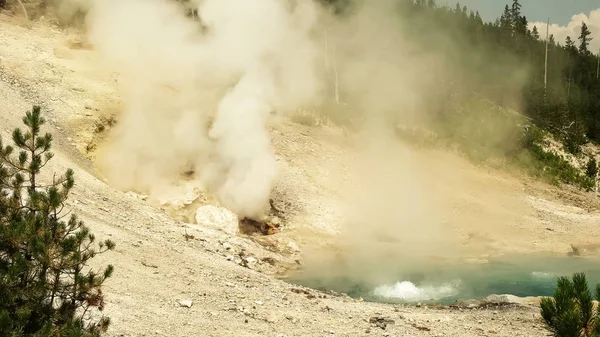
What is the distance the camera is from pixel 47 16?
28172mm

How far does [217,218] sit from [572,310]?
15813mm

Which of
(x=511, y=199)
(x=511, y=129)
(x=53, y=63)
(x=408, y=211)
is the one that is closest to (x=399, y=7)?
(x=511, y=129)

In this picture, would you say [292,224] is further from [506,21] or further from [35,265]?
[506,21]

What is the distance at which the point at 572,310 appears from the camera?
4461 mm

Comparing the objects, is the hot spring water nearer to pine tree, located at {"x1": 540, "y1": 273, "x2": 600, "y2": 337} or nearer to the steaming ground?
the steaming ground

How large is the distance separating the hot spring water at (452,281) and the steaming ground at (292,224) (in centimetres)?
74

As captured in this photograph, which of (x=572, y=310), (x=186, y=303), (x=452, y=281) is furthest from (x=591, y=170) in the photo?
(x=572, y=310)

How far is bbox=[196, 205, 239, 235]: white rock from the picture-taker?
18.6 m

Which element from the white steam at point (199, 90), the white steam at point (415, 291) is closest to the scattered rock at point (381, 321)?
the white steam at point (415, 291)

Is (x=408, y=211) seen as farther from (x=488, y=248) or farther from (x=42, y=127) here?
(x=42, y=127)

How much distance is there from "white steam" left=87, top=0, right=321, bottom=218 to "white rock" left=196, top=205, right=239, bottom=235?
1.34m

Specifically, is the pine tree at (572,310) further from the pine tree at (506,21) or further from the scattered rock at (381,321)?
the pine tree at (506,21)

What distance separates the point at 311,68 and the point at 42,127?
22.3 meters

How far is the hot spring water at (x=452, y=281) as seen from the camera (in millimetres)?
14792
